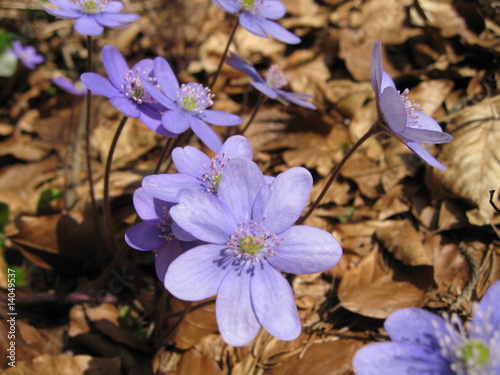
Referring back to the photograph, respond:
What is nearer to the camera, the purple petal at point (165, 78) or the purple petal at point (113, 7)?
the purple petal at point (165, 78)

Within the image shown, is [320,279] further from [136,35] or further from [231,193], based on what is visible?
[136,35]

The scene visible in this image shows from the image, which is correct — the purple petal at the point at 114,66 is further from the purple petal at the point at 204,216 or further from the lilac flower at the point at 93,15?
the purple petal at the point at 204,216

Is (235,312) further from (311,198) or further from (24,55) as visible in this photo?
(24,55)

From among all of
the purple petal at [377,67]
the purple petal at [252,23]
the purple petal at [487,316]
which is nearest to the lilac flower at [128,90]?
the purple petal at [252,23]

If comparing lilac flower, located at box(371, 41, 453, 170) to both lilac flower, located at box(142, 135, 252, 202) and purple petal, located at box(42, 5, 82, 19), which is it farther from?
purple petal, located at box(42, 5, 82, 19)

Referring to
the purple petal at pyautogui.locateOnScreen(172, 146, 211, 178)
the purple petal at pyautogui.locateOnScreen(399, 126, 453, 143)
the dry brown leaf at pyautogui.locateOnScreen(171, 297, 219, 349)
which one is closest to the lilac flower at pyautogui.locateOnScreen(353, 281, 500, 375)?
the purple petal at pyautogui.locateOnScreen(399, 126, 453, 143)

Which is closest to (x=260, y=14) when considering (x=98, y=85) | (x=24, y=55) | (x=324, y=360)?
(x=98, y=85)
